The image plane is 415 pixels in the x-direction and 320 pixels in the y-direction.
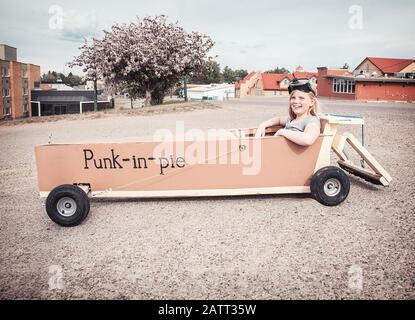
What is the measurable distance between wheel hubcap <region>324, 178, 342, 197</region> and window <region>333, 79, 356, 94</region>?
152ft

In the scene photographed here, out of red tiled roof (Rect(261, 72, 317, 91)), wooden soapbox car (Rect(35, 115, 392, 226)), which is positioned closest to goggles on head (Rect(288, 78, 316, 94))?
wooden soapbox car (Rect(35, 115, 392, 226))

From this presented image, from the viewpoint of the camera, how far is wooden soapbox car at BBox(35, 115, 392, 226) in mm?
4141

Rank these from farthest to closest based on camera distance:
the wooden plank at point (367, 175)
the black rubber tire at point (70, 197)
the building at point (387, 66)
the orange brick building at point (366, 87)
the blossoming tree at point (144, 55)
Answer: the building at point (387, 66)
the orange brick building at point (366, 87)
the blossoming tree at point (144, 55)
the wooden plank at point (367, 175)
the black rubber tire at point (70, 197)

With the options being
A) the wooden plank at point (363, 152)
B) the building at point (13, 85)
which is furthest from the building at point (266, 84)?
the wooden plank at point (363, 152)

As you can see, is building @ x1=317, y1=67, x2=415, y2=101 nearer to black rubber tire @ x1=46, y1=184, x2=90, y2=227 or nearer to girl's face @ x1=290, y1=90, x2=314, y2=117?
girl's face @ x1=290, y1=90, x2=314, y2=117

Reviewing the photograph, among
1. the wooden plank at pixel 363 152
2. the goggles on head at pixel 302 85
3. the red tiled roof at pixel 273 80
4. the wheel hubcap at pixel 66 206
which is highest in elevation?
the red tiled roof at pixel 273 80

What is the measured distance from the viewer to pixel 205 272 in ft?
9.44

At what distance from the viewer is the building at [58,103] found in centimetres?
5812

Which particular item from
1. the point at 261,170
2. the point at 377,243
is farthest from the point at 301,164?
the point at 377,243

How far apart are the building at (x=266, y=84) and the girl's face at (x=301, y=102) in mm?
70614

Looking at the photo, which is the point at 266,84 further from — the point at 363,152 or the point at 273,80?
the point at 363,152

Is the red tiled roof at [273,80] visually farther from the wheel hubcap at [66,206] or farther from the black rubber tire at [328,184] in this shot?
the wheel hubcap at [66,206]

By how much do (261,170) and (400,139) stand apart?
25.4 feet

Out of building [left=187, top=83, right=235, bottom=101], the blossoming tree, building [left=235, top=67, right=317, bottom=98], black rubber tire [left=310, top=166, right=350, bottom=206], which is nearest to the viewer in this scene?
black rubber tire [left=310, top=166, right=350, bottom=206]
